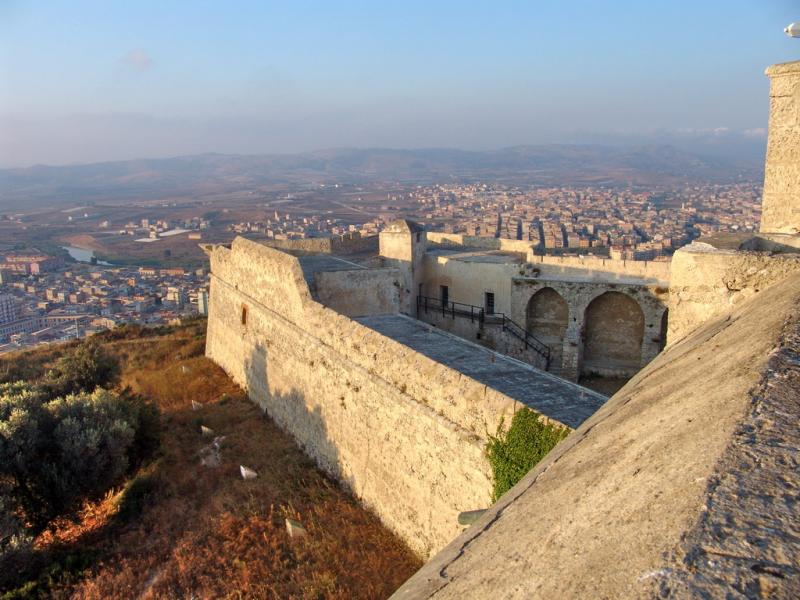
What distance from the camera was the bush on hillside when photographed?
966 centimetres

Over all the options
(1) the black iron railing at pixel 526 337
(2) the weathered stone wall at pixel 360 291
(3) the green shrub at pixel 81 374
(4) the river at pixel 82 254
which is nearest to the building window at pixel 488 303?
(1) the black iron railing at pixel 526 337

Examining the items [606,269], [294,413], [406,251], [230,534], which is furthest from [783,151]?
[230,534]

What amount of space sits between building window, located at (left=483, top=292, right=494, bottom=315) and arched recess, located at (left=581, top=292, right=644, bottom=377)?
2371 millimetres

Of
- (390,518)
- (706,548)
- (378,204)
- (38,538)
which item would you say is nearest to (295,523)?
(390,518)

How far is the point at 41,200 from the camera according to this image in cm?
15562

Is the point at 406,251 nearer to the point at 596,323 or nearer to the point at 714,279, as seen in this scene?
the point at 596,323

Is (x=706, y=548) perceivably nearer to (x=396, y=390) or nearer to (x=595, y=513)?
(x=595, y=513)

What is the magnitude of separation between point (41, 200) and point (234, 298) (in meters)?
168

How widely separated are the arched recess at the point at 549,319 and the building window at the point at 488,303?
0.93 meters

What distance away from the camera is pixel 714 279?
602 centimetres

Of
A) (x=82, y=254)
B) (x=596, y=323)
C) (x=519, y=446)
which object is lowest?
(x=82, y=254)

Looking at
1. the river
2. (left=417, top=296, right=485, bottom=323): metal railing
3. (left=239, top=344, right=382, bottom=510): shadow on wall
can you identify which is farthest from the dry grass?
the river

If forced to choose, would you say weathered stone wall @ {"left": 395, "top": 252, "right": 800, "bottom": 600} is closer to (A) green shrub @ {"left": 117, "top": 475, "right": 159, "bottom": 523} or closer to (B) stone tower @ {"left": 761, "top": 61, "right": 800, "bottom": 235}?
(A) green shrub @ {"left": 117, "top": 475, "right": 159, "bottom": 523}

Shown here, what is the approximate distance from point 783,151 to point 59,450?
14896 millimetres
